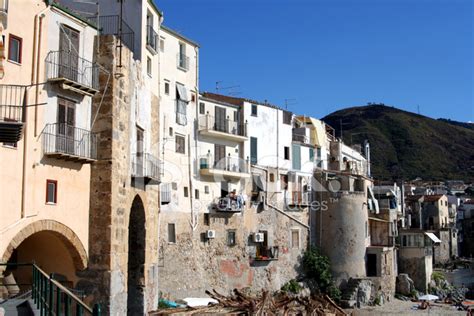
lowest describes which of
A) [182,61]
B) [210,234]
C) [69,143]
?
[210,234]

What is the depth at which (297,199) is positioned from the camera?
48000mm

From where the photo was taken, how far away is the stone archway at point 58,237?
1854 centimetres

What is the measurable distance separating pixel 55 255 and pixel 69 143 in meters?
4.14

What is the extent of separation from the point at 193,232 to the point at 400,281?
23392 mm

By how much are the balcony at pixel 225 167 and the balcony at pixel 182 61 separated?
6017 millimetres

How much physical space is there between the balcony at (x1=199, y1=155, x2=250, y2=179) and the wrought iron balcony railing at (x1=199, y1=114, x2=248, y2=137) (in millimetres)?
1847

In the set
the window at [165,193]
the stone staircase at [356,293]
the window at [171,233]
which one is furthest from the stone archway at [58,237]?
the stone staircase at [356,293]

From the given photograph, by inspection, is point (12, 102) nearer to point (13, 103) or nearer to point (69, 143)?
point (13, 103)

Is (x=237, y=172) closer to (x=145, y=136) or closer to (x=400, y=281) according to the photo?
(x=145, y=136)

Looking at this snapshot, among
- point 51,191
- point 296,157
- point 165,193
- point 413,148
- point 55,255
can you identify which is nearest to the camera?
point 51,191

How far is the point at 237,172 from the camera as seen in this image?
140ft

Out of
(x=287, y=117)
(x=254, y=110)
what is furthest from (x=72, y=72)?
(x=287, y=117)

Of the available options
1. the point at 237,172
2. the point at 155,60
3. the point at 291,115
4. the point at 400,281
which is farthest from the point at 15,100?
the point at 400,281

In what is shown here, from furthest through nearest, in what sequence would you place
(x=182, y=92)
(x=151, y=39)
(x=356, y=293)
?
(x=356, y=293), (x=182, y=92), (x=151, y=39)
